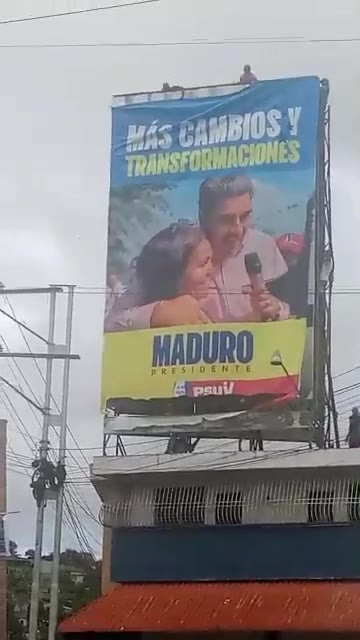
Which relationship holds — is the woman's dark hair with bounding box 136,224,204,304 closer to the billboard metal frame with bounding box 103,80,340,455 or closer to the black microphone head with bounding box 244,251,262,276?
the black microphone head with bounding box 244,251,262,276

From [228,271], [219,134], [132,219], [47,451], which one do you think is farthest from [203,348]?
[219,134]

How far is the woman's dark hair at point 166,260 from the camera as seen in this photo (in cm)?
657

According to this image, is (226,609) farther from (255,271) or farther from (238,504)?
(255,271)

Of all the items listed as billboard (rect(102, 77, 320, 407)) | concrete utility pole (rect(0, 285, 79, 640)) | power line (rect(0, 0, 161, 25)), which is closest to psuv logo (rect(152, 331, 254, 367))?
billboard (rect(102, 77, 320, 407))

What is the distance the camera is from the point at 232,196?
655cm

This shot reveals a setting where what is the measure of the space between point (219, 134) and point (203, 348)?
1.26 meters

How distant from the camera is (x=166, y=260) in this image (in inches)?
259

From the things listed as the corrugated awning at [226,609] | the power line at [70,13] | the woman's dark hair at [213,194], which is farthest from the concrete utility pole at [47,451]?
the power line at [70,13]

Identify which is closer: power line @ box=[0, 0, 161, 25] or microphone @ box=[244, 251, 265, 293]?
microphone @ box=[244, 251, 265, 293]

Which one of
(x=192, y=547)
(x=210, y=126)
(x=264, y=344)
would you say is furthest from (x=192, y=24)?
(x=192, y=547)

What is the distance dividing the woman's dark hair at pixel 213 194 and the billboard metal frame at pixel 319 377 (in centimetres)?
49

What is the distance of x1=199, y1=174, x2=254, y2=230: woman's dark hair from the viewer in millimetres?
6555

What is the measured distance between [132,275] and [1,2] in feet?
6.23

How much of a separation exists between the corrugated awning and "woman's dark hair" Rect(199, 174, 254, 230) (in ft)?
6.78
